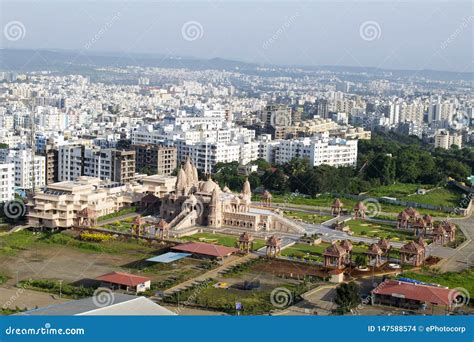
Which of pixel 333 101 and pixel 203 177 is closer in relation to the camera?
pixel 203 177

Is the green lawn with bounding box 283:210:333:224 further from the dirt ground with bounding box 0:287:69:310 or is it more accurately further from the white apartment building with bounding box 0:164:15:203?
the dirt ground with bounding box 0:287:69:310

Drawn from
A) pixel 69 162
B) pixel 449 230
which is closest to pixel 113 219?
pixel 69 162

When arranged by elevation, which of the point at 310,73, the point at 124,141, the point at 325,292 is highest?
the point at 310,73

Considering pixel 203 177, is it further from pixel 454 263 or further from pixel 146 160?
pixel 454 263

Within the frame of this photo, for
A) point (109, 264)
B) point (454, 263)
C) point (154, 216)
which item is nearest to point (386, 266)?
point (454, 263)

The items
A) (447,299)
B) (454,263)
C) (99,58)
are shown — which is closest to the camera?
(447,299)

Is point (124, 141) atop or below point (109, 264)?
Answer: atop

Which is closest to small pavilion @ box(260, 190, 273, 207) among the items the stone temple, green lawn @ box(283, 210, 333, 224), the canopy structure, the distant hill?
green lawn @ box(283, 210, 333, 224)

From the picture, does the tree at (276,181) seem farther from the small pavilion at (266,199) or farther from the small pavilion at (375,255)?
the small pavilion at (375,255)

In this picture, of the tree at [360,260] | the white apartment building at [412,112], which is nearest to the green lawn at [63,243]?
the tree at [360,260]
